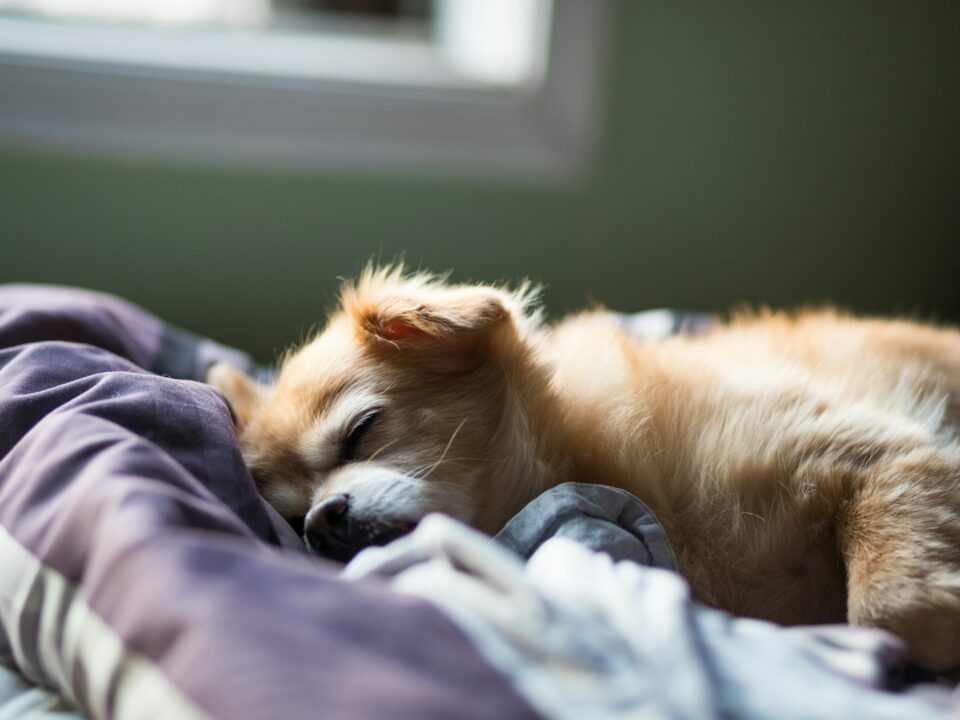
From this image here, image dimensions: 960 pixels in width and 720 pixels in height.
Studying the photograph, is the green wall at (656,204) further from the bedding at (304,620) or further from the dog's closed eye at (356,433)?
the bedding at (304,620)

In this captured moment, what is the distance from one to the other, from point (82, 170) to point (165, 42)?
0.36 m

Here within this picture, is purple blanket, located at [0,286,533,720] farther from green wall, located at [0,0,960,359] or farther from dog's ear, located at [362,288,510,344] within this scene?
green wall, located at [0,0,960,359]

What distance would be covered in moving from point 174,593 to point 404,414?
552 millimetres

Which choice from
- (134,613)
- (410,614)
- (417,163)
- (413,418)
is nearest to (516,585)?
(410,614)

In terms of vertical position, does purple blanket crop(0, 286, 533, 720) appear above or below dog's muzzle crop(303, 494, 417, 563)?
above

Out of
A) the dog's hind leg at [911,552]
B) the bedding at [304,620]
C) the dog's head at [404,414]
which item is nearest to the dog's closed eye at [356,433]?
the dog's head at [404,414]

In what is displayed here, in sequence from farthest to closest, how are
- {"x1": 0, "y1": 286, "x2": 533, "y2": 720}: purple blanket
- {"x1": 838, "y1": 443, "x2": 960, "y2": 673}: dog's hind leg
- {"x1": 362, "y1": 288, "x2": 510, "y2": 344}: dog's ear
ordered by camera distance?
1. {"x1": 362, "y1": 288, "x2": 510, "y2": 344}: dog's ear
2. {"x1": 838, "y1": 443, "x2": 960, "y2": 673}: dog's hind leg
3. {"x1": 0, "y1": 286, "x2": 533, "y2": 720}: purple blanket

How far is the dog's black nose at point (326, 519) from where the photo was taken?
1.08 meters

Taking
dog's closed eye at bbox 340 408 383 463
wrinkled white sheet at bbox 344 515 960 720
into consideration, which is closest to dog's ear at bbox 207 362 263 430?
dog's closed eye at bbox 340 408 383 463

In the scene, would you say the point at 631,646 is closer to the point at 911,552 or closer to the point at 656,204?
the point at 911,552

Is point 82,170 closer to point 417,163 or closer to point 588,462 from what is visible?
point 417,163

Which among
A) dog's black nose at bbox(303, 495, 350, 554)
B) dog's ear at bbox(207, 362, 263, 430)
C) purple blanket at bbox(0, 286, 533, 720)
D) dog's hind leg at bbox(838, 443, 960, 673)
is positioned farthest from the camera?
dog's ear at bbox(207, 362, 263, 430)

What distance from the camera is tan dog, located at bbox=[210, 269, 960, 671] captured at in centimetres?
111

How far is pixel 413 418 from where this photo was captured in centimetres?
121
